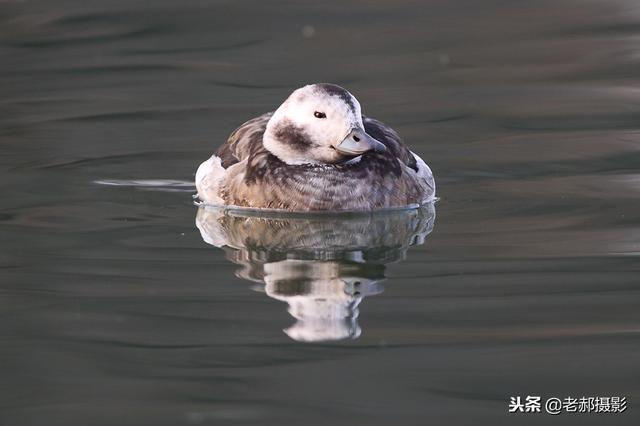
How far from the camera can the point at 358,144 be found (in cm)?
860

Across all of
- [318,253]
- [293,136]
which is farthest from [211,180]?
[318,253]

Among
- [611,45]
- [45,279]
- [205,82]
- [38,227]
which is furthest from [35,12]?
[45,279]

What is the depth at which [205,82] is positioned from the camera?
46.3ft

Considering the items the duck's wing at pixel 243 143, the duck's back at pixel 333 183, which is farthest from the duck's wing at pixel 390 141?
the duck's wing at pixel 243 143

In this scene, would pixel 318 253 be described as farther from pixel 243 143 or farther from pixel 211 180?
pixel 243 143

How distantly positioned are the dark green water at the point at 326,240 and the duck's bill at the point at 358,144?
47 cm

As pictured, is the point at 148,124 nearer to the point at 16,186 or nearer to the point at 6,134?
the point at 6,134

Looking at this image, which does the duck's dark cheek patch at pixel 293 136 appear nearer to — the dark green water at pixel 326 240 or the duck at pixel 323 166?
the duck at pixel 323 166

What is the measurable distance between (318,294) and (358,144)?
1723 millimetres

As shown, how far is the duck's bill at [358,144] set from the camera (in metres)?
8.56

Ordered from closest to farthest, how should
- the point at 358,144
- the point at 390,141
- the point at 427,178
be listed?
1. the point at 358,144
2. the point at 390,141
3. the point at 427,178

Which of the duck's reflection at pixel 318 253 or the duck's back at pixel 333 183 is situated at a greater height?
the duck's back at pixel 333 183

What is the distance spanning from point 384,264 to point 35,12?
1003 cm

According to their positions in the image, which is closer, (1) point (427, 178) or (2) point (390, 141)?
(2) point (390, 141)
